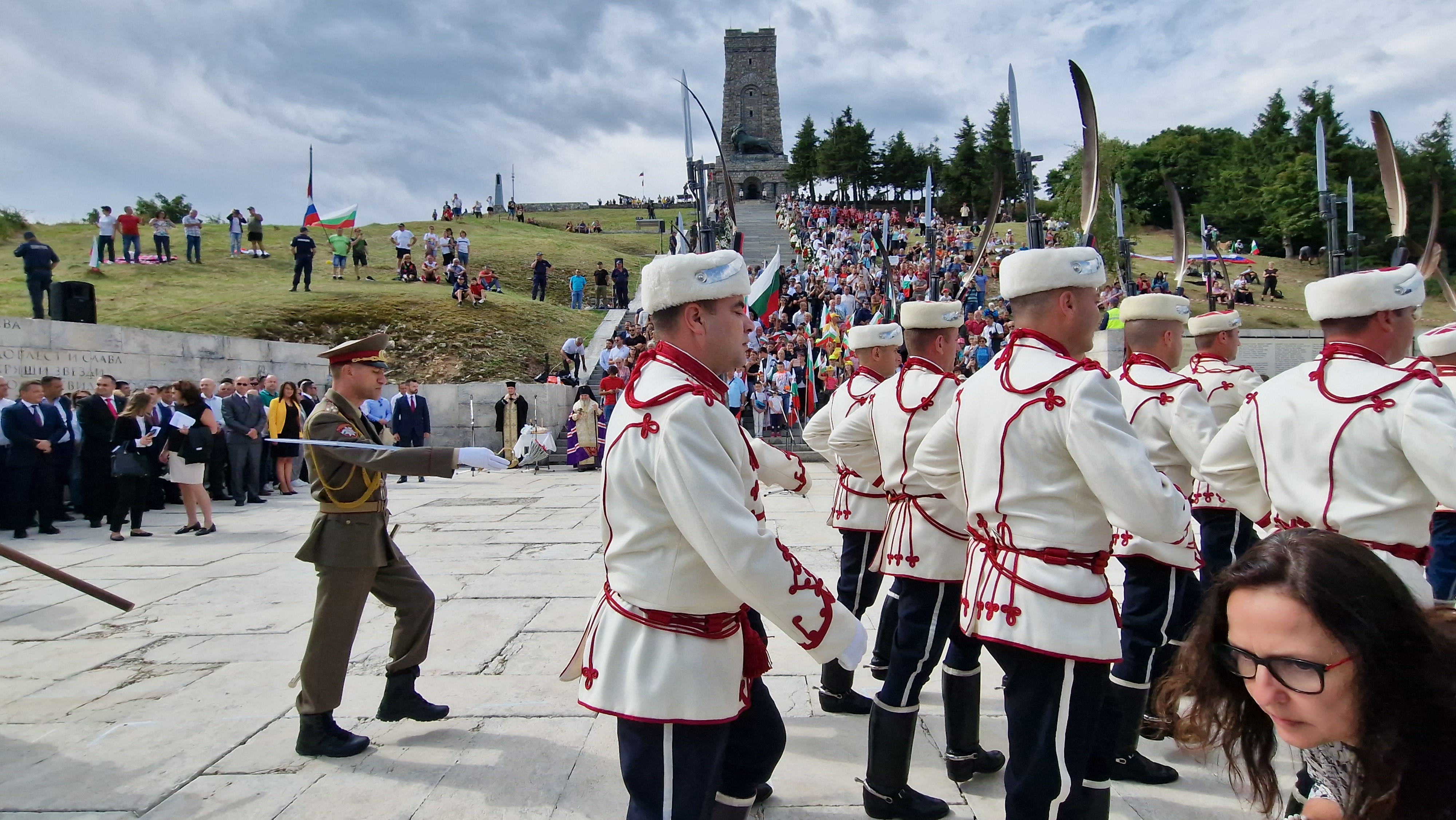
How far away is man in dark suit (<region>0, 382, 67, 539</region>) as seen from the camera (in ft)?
32.9

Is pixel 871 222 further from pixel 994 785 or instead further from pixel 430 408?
pixel 994 785

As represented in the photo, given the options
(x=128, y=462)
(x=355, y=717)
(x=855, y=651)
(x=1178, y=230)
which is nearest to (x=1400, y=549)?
(x=855, y=651)

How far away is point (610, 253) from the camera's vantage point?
4066cm

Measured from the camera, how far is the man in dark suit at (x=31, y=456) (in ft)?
32.9

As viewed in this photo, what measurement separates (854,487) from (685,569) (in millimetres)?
2493

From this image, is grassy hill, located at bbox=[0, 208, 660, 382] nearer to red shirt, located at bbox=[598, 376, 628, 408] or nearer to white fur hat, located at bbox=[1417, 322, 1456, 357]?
red shirt, located at bbox=[598, 376, 628, 408]

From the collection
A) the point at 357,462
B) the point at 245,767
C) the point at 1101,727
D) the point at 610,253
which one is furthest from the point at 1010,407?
the point at 610,253

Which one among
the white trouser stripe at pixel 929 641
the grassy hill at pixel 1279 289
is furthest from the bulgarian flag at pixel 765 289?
the grassy hill at pixel 1279 289

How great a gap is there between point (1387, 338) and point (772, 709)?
2570 millimetres

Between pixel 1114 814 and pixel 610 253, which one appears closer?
pixel 1114 814

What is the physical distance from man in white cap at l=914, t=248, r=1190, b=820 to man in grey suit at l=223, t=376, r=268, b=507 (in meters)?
11.9

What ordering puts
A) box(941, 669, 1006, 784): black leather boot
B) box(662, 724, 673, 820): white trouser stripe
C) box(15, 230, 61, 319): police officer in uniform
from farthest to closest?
box(15, 230, 61, 319): police officer in uniform, box(941, 669, 1006, 784): black leather boot, box(662, 724, 673, 820): white trouser stripe

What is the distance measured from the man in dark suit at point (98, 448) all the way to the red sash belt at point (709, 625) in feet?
34.0

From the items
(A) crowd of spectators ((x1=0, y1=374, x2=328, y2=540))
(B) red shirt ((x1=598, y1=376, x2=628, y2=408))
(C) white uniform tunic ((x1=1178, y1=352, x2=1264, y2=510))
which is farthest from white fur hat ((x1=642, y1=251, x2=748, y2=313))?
(B) red shirt ((x1=598, y1=376, x2=628, y2=408))
